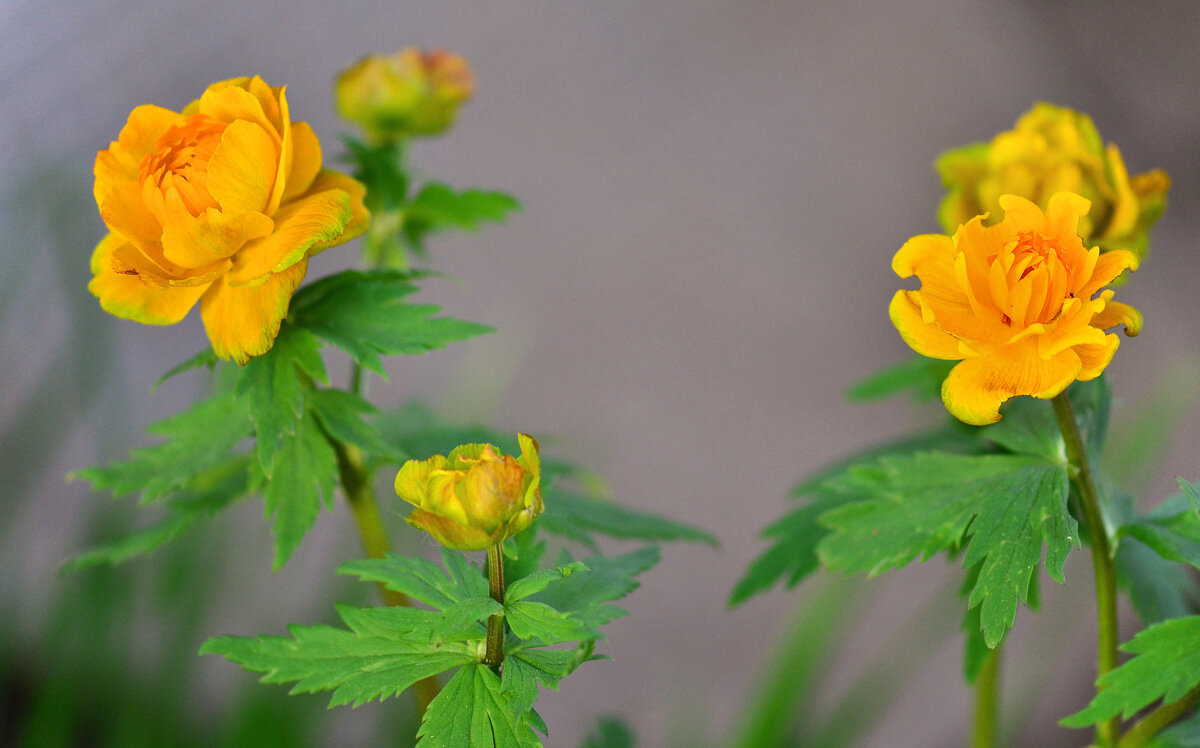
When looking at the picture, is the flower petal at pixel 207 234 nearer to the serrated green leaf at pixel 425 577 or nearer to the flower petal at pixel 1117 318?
the serrated green leaf at pixel 425 577

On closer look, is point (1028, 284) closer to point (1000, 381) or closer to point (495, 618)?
point (1000, 381)

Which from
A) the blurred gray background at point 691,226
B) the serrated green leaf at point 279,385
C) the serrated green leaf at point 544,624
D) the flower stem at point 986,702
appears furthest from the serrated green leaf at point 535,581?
the blurred gray background at point 691,226

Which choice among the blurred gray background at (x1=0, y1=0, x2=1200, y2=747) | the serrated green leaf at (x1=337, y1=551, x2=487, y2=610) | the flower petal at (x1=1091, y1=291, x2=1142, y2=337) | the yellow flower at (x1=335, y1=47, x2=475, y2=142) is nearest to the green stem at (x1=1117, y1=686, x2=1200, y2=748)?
the flower petal at (x1=1091, y1=291, x2=1142, y2=337)

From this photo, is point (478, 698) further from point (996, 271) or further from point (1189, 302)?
point (1189, 302)

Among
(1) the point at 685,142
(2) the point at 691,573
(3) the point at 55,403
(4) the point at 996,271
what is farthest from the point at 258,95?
(1) the point at 685,142

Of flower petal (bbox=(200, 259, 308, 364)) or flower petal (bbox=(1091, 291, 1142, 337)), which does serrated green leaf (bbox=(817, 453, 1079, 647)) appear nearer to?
flower petal (bbox=(1091, 291, 1142, 337))

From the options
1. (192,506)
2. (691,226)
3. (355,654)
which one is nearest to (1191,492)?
(355,654)
